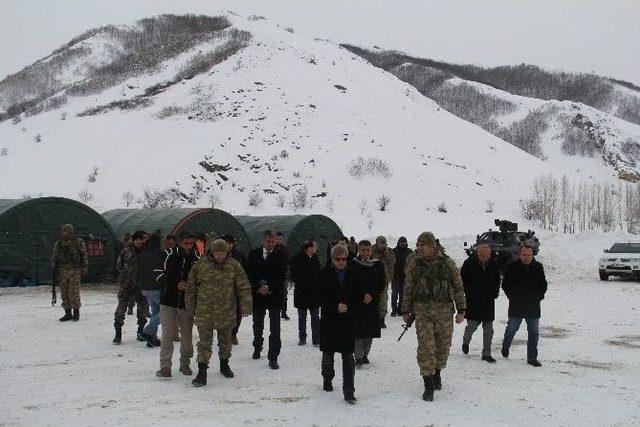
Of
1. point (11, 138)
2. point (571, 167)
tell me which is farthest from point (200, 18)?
point (571, 167)

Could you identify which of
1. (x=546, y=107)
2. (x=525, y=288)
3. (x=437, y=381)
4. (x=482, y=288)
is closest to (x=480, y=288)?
(x=482, y=288)

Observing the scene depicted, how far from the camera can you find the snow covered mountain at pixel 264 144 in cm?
4906

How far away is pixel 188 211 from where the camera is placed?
21109mm

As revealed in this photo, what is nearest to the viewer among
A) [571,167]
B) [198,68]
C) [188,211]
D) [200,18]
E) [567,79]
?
[188,211]

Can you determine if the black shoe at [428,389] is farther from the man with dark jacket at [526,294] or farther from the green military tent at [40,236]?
the green military tent at [40,236]

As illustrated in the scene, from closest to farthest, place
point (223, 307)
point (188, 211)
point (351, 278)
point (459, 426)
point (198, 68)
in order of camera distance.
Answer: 1. point (459, 426)
2. point (351, 278)
3. point (223, 307)
4. point (188, 211)
5. point (198, 68)

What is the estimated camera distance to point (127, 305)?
10.2m

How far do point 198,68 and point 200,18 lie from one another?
46504mm

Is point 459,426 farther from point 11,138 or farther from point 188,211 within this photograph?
point 11,138

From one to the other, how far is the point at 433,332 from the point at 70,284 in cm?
822

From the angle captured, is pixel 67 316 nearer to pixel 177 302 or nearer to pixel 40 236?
pixel 177 302

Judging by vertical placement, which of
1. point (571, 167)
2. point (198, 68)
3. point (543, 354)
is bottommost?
point (543, 354)

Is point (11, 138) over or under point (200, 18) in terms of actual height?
under

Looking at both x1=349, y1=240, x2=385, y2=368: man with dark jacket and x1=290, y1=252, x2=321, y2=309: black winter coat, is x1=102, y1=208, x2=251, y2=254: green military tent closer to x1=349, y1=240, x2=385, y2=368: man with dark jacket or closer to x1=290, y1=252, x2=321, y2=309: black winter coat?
x1=290, y1=252, x2=321, y2=309: black winter coat
